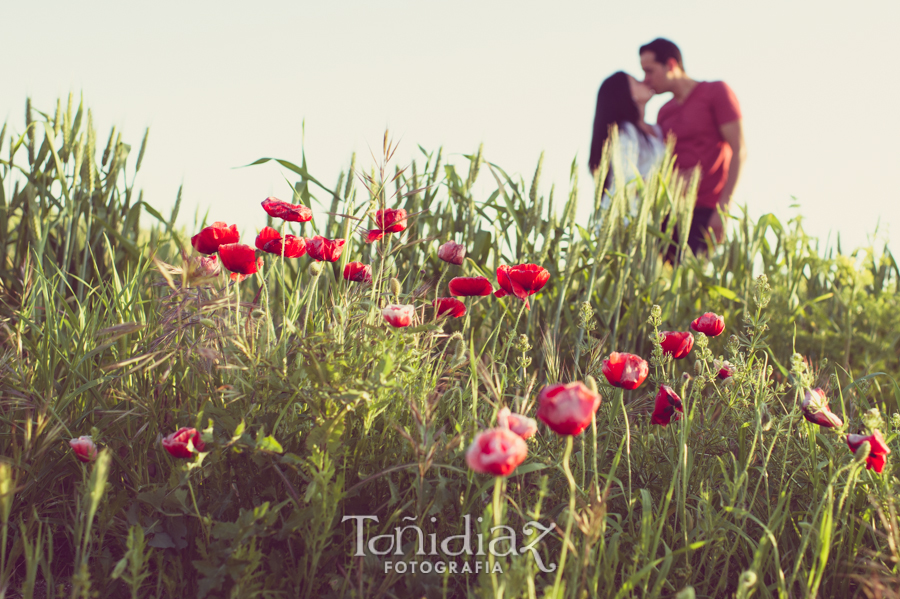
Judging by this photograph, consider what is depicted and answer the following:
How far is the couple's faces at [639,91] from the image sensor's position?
12.5ft

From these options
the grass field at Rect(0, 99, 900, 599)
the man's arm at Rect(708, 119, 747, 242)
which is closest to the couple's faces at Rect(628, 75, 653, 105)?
the man's arm at Rect(708, 119, 747, 242)

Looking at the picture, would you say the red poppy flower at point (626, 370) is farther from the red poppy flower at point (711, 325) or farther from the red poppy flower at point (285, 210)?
the red poppy flower at point (285, 210)

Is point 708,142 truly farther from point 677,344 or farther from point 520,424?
point 520,424

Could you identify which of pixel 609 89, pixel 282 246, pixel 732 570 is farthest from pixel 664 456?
pixel 609 89

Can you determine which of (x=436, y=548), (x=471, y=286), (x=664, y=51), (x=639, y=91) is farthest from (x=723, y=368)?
(x=664, y=51)

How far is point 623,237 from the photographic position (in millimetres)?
2193

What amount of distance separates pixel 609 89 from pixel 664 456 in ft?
9.92

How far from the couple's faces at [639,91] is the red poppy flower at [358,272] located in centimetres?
292

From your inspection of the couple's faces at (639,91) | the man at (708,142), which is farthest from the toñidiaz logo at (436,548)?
the couple's faces at (639,91)

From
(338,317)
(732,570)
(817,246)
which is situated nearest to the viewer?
(732,570)

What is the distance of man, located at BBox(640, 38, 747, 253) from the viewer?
11.4 ft

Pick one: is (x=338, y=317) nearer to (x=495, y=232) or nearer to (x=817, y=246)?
(x=495, y=232)

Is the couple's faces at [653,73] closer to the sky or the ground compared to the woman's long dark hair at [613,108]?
closer to the sky

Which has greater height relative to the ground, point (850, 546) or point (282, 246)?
point (282, 246)
